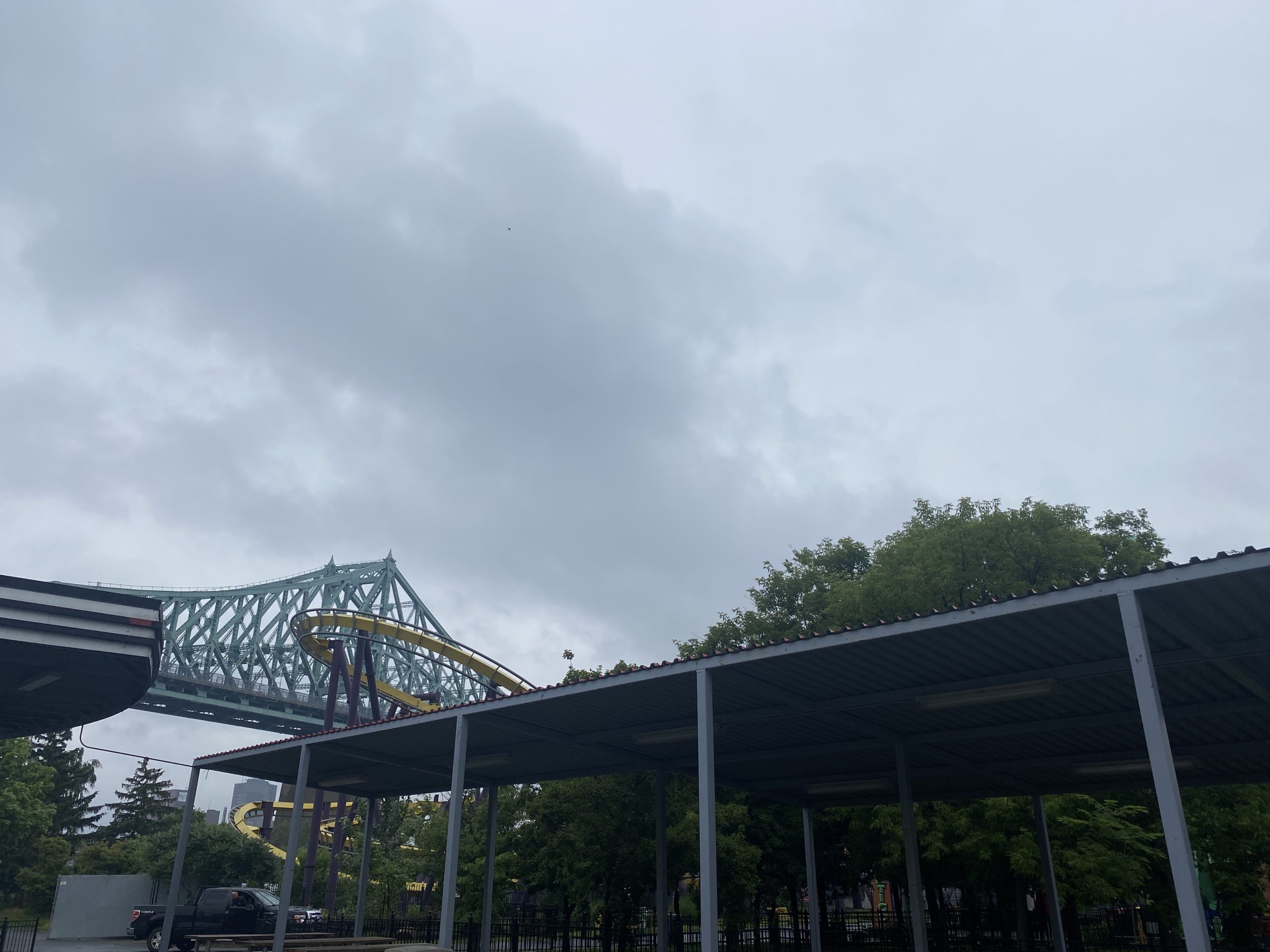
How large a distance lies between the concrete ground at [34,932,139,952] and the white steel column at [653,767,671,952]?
17.3 meters

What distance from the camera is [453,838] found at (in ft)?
50.8

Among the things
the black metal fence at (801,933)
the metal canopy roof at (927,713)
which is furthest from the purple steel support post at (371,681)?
the metal canopy roof at (927,713)

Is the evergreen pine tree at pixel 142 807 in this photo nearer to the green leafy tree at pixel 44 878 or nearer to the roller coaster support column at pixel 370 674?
the green leafy tree at pixel 44 878

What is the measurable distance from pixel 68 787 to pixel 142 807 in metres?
6.59

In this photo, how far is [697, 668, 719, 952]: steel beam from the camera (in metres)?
11.3

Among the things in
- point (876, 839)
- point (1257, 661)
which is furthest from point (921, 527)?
point (1257, 661)

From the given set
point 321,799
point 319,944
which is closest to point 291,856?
point 319,944

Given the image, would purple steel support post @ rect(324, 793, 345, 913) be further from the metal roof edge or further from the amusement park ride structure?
the metal roof edge

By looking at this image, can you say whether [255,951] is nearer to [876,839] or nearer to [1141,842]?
[876,839]

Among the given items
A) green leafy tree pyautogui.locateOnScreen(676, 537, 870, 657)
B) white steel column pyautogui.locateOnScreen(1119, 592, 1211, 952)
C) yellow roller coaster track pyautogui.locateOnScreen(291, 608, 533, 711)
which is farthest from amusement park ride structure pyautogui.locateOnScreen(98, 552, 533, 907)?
white steel column pyautogui.locateOnScreen(1119, 592, 1211, 952)

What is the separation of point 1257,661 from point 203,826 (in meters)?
50.7

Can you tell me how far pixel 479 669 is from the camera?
5575 centimetres

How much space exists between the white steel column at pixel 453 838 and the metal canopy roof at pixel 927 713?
0.50 m

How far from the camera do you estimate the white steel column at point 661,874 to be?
19.5m
